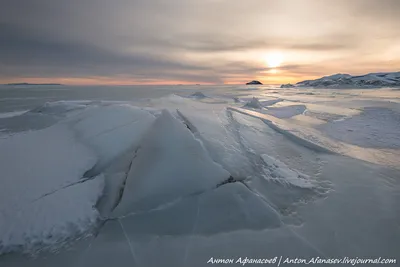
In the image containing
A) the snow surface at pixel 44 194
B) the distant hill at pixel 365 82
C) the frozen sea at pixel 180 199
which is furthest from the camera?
the distant hill at pixel 365 82

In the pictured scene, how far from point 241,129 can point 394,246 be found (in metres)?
3.78

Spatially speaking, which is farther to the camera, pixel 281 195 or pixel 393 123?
pixel 393 123

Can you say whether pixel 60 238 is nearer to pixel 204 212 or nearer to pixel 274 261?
pixel 204 212

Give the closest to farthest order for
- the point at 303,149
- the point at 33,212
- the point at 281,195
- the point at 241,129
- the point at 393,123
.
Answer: the point at 33,212, the point at 281,195, the point at 303,149, the point at 241,129, the point at 393,123

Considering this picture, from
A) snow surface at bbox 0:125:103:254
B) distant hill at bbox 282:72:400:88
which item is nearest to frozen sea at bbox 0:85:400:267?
snow surface at bbox 0:125:103:254

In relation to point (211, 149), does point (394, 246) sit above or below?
below

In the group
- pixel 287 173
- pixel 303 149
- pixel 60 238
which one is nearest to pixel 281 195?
pixel 287 173

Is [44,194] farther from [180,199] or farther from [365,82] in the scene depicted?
[365,82]

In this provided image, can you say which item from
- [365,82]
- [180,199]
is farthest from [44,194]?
[365,82]

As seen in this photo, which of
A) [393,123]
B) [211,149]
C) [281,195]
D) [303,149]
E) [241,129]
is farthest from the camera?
[393,123]

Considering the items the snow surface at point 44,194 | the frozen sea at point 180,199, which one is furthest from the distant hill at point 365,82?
the snow surface at point 44,194

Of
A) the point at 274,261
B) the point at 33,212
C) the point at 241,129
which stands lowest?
the point at 274,261

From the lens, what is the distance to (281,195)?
3.14 meters

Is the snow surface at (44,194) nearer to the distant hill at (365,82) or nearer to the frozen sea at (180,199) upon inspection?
the frozen sea at (180,199)
